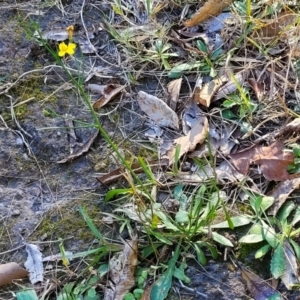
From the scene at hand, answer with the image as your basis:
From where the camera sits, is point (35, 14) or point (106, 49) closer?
point (106, 49)

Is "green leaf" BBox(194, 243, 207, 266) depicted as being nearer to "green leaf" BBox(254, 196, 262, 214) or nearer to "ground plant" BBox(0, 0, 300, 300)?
"ground plant" BBox(0, 0, 300, 300)

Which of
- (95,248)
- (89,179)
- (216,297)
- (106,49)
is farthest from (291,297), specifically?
(106,49)

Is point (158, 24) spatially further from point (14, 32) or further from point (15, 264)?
point (15, 264)

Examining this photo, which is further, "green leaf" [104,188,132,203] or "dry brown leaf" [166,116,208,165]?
"dry brown leaf" [166,116,208,165]

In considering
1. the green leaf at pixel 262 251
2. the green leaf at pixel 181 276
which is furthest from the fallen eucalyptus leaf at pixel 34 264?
the green leaf at pixel 262 251

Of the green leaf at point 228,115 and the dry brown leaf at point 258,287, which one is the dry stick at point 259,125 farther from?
the dry brown leaf at point 258,287

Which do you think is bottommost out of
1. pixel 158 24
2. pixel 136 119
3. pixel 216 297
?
pixel 216 297

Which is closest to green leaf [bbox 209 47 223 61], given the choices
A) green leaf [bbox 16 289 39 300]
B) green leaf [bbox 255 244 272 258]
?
green leaf [bbox 255 244 272 258]
